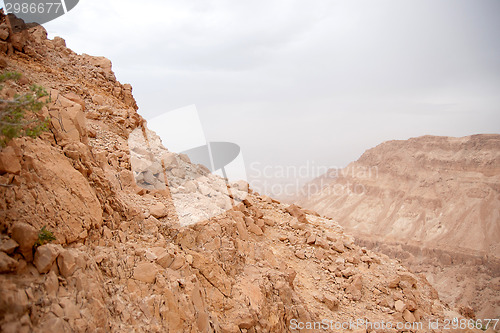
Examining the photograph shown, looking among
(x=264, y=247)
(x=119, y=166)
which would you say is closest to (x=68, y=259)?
(x=119, y=166)

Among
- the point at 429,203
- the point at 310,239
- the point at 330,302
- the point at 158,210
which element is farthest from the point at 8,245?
the point at 429,203

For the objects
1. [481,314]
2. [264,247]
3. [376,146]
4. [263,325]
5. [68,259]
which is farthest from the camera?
[376,146]

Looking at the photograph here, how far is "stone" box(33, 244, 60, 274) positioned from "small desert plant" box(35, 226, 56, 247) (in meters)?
0.13

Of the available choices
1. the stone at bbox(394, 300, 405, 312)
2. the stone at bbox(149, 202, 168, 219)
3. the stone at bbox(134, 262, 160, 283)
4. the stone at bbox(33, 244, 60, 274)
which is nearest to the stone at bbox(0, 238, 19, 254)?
the stone at bbox(33, 244, 60, 274)

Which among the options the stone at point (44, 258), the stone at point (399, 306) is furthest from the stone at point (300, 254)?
the stone at point (44, 258)

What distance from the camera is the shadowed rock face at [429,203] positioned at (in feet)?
123

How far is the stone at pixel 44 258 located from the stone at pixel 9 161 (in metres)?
1.13

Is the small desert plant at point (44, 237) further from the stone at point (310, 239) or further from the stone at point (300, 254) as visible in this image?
the stone at point (310, 239)

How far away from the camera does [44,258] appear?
147 inches

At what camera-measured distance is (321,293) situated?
872 cm

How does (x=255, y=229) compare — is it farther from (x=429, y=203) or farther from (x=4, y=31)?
(x=429, y=203)

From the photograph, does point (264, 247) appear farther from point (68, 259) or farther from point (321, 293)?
point (68, 259)

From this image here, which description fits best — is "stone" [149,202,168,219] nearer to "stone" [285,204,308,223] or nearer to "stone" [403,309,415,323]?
"stone" [285,204,308,223]

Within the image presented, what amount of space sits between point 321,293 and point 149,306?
5.45 metres
